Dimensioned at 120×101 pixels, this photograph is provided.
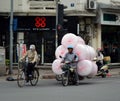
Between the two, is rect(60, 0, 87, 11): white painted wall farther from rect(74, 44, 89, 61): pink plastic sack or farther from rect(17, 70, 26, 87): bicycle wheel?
rect(17, 70, 26, 87): bicycle wheel

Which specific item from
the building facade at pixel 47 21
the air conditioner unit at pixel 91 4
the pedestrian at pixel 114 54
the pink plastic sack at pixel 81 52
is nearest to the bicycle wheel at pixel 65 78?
the pink plastic sack at pixel 81 52

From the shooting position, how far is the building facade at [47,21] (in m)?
32.2

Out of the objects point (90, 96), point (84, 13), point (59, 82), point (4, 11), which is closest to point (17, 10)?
point (4, 11)

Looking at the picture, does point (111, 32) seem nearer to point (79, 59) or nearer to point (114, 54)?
point (114, 54)

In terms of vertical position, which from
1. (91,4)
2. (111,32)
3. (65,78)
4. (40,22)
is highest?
(91,4)

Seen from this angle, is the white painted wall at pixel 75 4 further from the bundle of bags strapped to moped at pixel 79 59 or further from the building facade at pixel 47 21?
the bundle of bags strapped to moped at pixel 79 59

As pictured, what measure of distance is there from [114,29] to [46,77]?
11.7m

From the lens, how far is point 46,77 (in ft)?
82.4

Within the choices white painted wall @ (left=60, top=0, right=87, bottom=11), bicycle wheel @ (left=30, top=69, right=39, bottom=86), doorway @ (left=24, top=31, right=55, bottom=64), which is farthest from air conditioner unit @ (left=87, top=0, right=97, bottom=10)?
bicycle wheel @ (left=30, top=69, right=39, bottom=86)

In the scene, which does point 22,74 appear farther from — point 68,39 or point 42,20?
point 42,20

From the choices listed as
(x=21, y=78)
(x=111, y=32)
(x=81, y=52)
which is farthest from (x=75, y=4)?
(x=21, y=78)

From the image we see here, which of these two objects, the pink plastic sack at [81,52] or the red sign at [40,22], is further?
the red sign at [40,22]

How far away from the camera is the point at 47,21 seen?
3234 centimetres

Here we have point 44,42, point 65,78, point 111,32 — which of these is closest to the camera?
point 65,78
